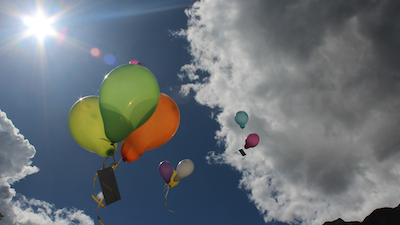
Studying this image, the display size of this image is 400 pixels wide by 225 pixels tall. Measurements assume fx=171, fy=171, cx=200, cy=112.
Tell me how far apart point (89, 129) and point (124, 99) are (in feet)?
4.72

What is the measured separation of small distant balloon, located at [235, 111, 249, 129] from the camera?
371 inches

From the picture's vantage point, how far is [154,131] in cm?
507

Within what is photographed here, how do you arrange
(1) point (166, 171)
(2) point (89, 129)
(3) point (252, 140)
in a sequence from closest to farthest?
(2) point (89, 129), (1) point (166, 171), (3) point (252, 140)

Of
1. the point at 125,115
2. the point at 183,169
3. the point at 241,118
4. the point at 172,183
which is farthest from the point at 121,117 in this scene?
the point at 241,118

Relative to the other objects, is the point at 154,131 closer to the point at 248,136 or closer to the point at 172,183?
the point at 172,183

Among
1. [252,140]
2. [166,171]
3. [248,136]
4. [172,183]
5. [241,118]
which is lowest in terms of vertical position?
[172,183]

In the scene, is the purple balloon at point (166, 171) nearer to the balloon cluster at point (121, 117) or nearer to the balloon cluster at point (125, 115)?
the balloon cluster at point (125, 115)

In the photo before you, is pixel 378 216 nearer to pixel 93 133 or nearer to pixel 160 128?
pixel 160 128

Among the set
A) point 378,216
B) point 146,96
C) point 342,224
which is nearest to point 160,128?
point 146,96

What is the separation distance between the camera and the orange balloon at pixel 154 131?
4.82 metres

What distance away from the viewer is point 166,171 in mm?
6543

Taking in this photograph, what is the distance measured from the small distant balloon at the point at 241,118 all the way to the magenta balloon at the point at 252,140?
2.28 feet

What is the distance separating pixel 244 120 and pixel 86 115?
7.32 m

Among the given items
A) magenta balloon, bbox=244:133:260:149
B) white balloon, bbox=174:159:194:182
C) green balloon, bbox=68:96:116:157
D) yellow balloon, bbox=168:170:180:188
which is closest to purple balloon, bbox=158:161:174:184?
yellow balloon, bbox=168:170:180:188
